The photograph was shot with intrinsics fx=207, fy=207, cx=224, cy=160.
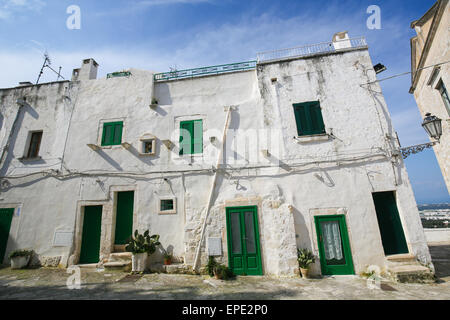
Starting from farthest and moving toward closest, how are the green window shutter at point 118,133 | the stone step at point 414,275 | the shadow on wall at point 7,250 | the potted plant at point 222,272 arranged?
the green window shutter at point 118,133
the shadow on wall at point 7,250
the potted plant at point 222,272
the stone step at point 414,275

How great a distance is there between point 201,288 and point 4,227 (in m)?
8.59

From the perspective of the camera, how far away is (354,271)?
258 inches

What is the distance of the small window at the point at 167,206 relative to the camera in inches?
306

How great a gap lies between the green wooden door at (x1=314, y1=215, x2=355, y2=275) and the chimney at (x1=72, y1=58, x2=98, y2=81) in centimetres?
1177

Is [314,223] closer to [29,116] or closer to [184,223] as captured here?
[184,223]

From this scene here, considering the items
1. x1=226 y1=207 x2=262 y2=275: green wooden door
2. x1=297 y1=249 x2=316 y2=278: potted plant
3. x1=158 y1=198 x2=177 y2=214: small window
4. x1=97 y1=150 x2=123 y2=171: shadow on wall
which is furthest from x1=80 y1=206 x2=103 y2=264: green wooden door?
x1=297 y1=249 x2=316 y2=278: potted plant

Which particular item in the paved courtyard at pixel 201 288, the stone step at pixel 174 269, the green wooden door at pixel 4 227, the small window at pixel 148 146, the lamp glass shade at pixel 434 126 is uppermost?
the small window at pixel 148 146

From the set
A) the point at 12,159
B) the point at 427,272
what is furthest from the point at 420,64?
the point at 12,159

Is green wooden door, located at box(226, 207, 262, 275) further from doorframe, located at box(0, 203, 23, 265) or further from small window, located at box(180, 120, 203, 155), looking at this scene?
doorframe, located at box(0, 203, 23, 265)

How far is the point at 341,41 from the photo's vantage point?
8.79 metres

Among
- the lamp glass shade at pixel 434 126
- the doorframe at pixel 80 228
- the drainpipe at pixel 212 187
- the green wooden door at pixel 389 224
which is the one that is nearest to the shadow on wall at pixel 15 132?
the doorframe at pixel 80 228

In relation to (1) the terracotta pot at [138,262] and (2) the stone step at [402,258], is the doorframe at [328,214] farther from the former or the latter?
(1) the terracotta pot at [138,262]

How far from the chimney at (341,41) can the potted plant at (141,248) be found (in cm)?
1062

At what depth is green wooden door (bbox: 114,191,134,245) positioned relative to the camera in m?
7.85
